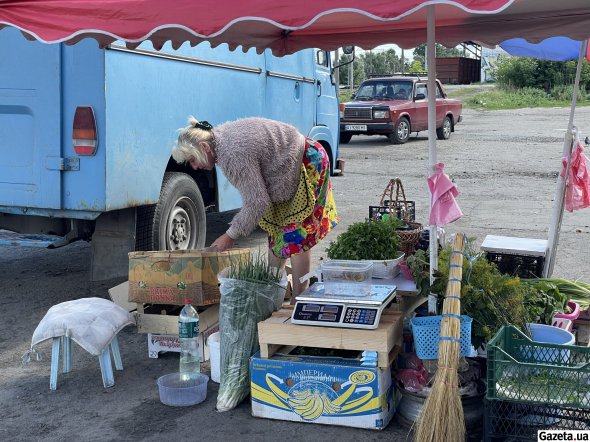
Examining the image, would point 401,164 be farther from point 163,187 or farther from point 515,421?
point 515,421

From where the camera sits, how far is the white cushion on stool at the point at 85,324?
4.24 metres

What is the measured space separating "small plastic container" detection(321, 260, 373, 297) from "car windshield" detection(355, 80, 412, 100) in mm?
15943

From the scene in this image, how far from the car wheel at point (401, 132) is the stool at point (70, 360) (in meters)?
15.4

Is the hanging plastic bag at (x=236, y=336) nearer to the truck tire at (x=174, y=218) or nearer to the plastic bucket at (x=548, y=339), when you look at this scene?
the plastic bucket at (x=548, y=339)

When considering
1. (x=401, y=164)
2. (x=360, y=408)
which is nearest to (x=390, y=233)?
(x=360, y=408)

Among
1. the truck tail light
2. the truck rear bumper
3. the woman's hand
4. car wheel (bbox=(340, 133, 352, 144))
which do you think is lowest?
the woman's hand

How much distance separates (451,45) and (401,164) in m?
10.5

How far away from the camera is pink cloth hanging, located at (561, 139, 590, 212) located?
550cm

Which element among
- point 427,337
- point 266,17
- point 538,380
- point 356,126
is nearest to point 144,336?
point 427,337

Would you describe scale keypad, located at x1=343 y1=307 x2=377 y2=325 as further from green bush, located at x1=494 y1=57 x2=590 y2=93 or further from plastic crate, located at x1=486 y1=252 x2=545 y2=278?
green bush, located at x1=494 y1=57 x2=590 y2=93

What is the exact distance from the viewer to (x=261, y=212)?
4.38 meters

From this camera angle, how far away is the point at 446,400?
336 centimetres

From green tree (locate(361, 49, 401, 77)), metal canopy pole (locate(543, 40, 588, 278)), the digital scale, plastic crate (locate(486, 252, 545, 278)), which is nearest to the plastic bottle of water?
the digital scale

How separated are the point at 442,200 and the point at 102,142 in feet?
8.69
